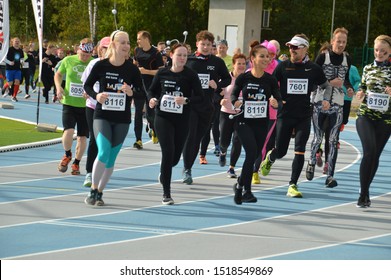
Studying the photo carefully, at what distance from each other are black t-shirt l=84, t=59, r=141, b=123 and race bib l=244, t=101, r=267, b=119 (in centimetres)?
136

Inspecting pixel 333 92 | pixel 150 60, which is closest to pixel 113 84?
pixel 333 92

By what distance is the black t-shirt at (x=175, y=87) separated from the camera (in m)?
11.8

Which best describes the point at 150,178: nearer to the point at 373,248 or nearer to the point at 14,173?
the point at 14,173

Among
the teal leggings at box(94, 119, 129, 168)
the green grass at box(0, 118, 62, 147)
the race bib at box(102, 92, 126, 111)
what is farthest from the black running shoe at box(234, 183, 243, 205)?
the green grass at box(0, 118, 62, 147)

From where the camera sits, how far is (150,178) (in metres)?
14.1

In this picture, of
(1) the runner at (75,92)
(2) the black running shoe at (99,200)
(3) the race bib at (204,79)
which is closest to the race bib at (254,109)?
(2) the black running shoe at (99,200)

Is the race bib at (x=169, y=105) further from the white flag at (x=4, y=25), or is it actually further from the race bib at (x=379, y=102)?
the white flag at (x=4, y=25)

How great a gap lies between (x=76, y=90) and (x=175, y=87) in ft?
7.51

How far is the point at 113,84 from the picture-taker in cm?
1131

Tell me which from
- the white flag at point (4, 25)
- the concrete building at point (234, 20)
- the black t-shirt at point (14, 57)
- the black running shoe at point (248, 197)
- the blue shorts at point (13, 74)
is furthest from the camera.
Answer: the concrete building at point (234, 20)

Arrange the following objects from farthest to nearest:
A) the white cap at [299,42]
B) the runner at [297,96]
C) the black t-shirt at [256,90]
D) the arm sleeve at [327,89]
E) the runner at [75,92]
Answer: the runner at [75,92] < the arm sleeve at [327,89] < the runner at [297,96] < the white cap at [299,42] < the black t-shirt at [256,90]

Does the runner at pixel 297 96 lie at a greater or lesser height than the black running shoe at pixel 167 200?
greater

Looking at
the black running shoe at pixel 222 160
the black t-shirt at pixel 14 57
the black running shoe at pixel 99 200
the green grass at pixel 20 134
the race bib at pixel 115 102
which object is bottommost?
the green grass at pixel 20 134

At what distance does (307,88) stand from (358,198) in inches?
61.4
